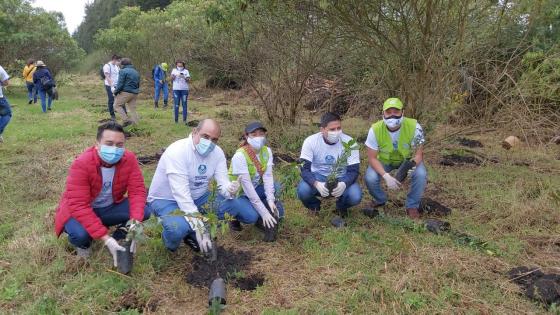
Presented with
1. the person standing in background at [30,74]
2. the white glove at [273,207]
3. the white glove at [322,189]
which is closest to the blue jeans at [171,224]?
the white glove at [273,207]

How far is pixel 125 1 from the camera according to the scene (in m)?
42.9

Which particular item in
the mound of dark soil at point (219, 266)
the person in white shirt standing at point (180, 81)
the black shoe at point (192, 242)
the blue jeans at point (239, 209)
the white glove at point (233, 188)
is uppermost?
the person in white shirt standing at point (180, 81)

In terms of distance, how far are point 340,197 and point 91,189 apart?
220 centimetres

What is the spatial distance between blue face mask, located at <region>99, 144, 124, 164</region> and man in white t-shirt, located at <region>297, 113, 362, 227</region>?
1678 millimetres

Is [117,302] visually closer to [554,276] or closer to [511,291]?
[511,291]

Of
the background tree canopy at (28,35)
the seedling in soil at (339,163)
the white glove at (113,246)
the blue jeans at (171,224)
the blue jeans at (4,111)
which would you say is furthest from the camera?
the background tree canopy at (28,35)

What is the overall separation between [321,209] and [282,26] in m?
3.73

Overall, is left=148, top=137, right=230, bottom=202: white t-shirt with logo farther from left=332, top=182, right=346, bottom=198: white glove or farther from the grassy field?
left=332, top=182, right=346, bottom=198: white glove

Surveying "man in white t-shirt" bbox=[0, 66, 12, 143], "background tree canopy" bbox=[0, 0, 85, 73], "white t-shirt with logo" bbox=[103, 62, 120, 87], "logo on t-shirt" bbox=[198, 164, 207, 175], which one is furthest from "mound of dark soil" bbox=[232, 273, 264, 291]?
"background tree canopy" bbox=[0, 0, 85, 73]

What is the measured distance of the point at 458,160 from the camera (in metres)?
6.76

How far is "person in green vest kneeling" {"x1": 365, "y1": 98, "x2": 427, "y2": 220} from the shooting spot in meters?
4.42

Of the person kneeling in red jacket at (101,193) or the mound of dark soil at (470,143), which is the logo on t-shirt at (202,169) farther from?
the mound of dark soil at (470,143)

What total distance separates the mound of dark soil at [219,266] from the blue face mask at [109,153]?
97 cm

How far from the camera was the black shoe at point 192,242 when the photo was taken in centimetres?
355
